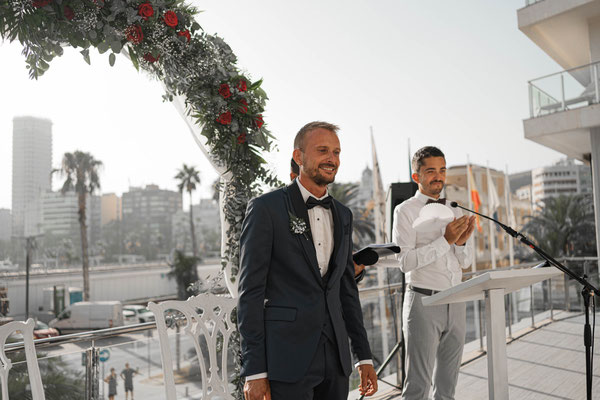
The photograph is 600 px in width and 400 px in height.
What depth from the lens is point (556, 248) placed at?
2773 cm

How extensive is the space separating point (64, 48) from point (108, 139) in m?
80.5

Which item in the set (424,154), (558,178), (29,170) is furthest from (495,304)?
(558,178)

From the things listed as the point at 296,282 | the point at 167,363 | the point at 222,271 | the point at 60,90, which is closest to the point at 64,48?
the point at 222,271

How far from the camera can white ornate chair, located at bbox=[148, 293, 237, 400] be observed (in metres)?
2.38

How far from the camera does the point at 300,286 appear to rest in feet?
5.61

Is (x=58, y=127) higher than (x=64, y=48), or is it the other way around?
(x=58, y=127)

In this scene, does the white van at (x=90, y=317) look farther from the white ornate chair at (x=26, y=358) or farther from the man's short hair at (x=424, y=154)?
the man's short hair at (x=424, y=154)

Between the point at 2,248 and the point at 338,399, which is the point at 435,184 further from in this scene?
the point at 2,248

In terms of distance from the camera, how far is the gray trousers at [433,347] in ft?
8.52

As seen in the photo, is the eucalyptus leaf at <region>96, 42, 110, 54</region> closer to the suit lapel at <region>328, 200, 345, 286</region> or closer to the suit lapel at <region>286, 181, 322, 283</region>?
the suit lapel at <region>286, 181, 322, 283</region>

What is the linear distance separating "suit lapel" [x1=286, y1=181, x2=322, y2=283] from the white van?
40.9 metres

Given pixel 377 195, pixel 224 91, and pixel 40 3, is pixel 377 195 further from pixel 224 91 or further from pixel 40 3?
pixel 40 3

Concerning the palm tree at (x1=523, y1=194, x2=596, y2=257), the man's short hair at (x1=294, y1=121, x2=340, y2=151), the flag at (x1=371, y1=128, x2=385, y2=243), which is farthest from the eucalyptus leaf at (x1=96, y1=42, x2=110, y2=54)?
the palm tree at (x1=523, y1=194, x2=596, y2=257)

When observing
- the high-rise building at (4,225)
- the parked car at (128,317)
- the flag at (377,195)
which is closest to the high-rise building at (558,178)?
the parked car at (128,317)
